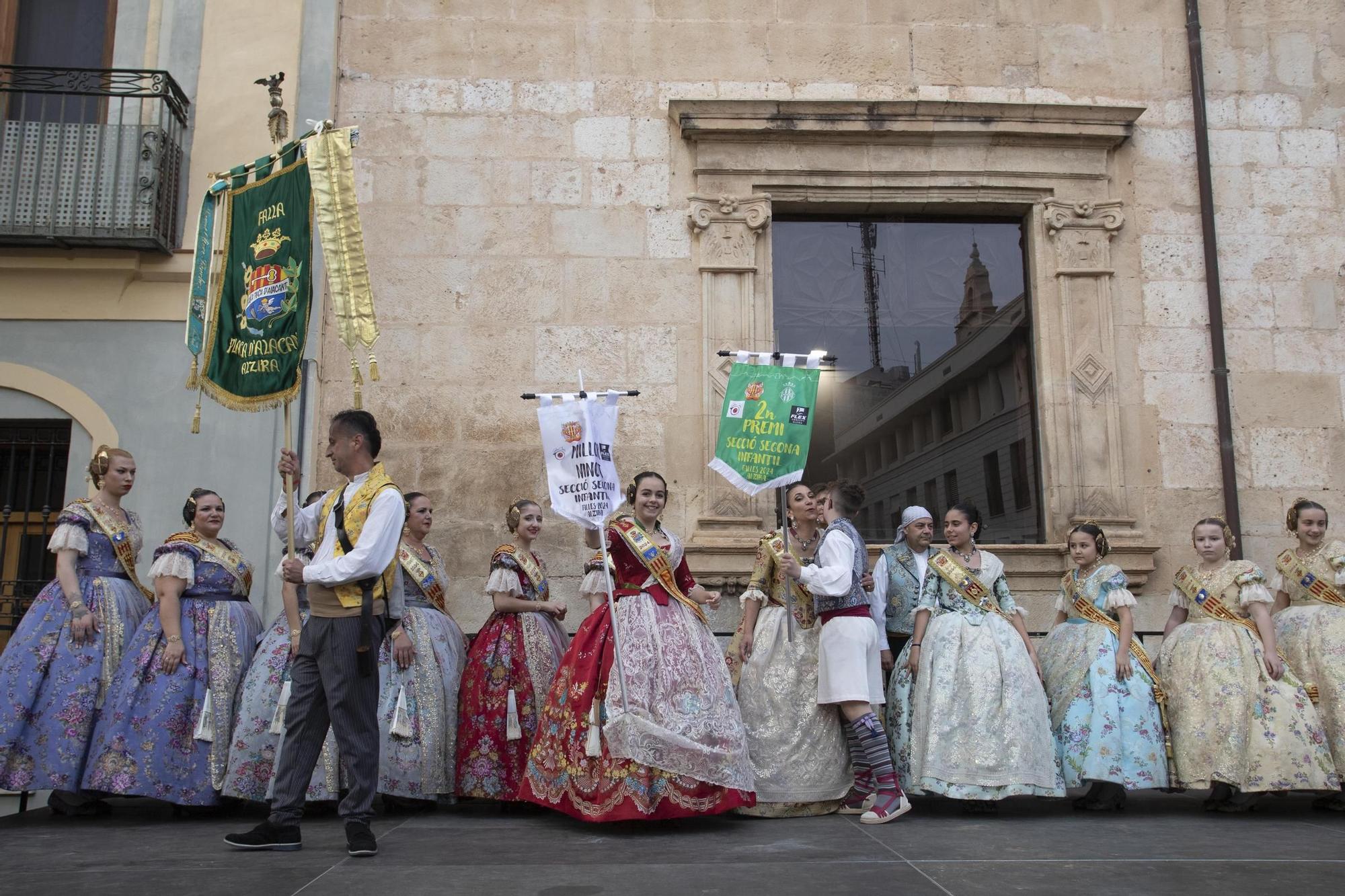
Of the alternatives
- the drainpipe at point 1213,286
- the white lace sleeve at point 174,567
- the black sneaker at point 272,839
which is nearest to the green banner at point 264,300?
the white lace sleeve at point 174,567

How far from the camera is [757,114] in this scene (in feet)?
28.9

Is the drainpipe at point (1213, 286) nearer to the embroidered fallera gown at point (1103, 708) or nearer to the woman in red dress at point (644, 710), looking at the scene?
the embroidered fallera gown at point (1103, 708)

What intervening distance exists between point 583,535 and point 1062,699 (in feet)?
10.8

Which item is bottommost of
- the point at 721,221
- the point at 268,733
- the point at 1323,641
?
the point at 268,733

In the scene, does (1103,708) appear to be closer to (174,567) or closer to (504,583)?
(504,583)

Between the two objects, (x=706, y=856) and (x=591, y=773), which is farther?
(x=591, y=773)

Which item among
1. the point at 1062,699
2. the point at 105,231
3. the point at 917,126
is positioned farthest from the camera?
the point at 917,126

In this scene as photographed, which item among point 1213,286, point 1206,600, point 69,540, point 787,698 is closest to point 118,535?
point 69,540

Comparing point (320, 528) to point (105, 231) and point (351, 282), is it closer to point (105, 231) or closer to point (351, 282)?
point (351, 282)

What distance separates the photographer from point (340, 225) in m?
Answer: 6.12

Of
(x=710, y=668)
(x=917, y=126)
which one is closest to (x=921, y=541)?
(x=710, y=668)

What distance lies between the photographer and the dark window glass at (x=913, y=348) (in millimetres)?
8969

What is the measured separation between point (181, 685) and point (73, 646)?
626 millimetres

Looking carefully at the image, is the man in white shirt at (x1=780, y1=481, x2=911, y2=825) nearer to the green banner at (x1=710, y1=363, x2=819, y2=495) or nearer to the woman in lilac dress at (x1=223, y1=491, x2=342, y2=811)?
the green banner at (x1=710, y1=363, x2=819, y2=495)
